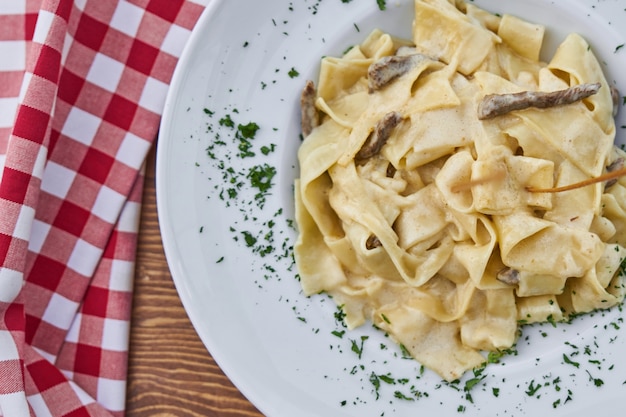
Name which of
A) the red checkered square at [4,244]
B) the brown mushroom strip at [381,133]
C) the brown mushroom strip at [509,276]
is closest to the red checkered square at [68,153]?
Result: the red checkered square at [4,244]

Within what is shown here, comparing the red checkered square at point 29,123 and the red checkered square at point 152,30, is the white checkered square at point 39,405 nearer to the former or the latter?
the red checkered square at point 29,123

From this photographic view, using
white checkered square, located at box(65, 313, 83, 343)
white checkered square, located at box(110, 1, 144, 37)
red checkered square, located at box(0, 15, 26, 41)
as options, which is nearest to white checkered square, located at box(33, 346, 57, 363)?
white checkered square, located at box(65, 313, 83, 343)

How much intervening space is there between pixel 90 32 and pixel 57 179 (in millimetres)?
1020

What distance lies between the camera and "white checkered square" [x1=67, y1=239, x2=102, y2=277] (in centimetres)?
499

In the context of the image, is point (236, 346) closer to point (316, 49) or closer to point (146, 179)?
point (146, 179)

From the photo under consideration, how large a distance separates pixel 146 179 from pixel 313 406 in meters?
1.92

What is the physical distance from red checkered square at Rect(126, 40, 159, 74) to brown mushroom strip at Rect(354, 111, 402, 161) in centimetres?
160

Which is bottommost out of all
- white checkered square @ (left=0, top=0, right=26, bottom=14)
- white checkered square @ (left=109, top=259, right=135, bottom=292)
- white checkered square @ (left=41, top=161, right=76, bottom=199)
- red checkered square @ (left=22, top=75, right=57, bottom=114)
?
white checkered square @ (left=109, top=259, right=135, bottom=292)

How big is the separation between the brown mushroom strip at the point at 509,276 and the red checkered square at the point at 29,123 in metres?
3.01

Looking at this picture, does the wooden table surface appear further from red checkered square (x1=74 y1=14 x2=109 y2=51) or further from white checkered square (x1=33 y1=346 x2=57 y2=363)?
red checkered square (x1=74 y1=14 x2=109 y2=51)

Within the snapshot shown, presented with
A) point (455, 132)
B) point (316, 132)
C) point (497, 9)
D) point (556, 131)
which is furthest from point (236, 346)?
point (497, 9)

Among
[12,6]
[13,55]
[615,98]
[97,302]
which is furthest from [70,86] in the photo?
[615,98]

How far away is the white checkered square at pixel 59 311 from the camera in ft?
16.4

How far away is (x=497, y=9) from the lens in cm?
440
